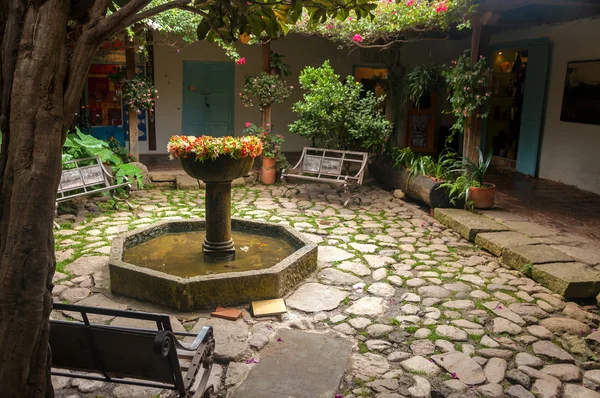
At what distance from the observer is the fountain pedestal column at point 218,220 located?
553cm

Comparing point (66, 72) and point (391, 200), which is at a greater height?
point (66, 72)

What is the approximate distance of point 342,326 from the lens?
4410mm

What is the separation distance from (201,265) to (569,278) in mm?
3747

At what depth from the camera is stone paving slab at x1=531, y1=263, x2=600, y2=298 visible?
4969 mm

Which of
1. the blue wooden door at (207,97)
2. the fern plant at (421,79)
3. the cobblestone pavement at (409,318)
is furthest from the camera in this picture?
the blue wooden door at (207,97)

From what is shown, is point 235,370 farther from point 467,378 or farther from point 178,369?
point 467,378

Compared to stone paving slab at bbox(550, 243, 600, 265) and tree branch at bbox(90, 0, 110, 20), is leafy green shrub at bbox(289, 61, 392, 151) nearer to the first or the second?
stone paving slab at bbox(550, 243, 600, 265)

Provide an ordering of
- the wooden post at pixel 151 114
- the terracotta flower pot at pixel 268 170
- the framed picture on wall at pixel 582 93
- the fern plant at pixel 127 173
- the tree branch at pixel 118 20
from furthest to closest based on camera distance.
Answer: the wooden post at pixel 151 114 → the terracotta flower pot at pixel 268 170 → the framed picture on wall at pixel 582 93 → the fern plant at pixel 127 173 → the tree branch at pixel 118 20

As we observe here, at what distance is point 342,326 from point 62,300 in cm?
258

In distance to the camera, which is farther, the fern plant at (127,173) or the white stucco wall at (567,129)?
the white stucco wall at (567,129)

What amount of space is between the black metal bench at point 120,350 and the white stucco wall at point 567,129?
8.65 metres

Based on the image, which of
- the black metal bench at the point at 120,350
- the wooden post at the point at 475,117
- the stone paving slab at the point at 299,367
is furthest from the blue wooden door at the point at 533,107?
the black metal bench at the point at 120,350

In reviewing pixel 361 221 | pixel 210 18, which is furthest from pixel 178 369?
pixel 361 221

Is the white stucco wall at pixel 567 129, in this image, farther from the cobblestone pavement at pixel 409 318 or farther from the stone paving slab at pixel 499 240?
the cobblestone pavement at pixel 409 318
